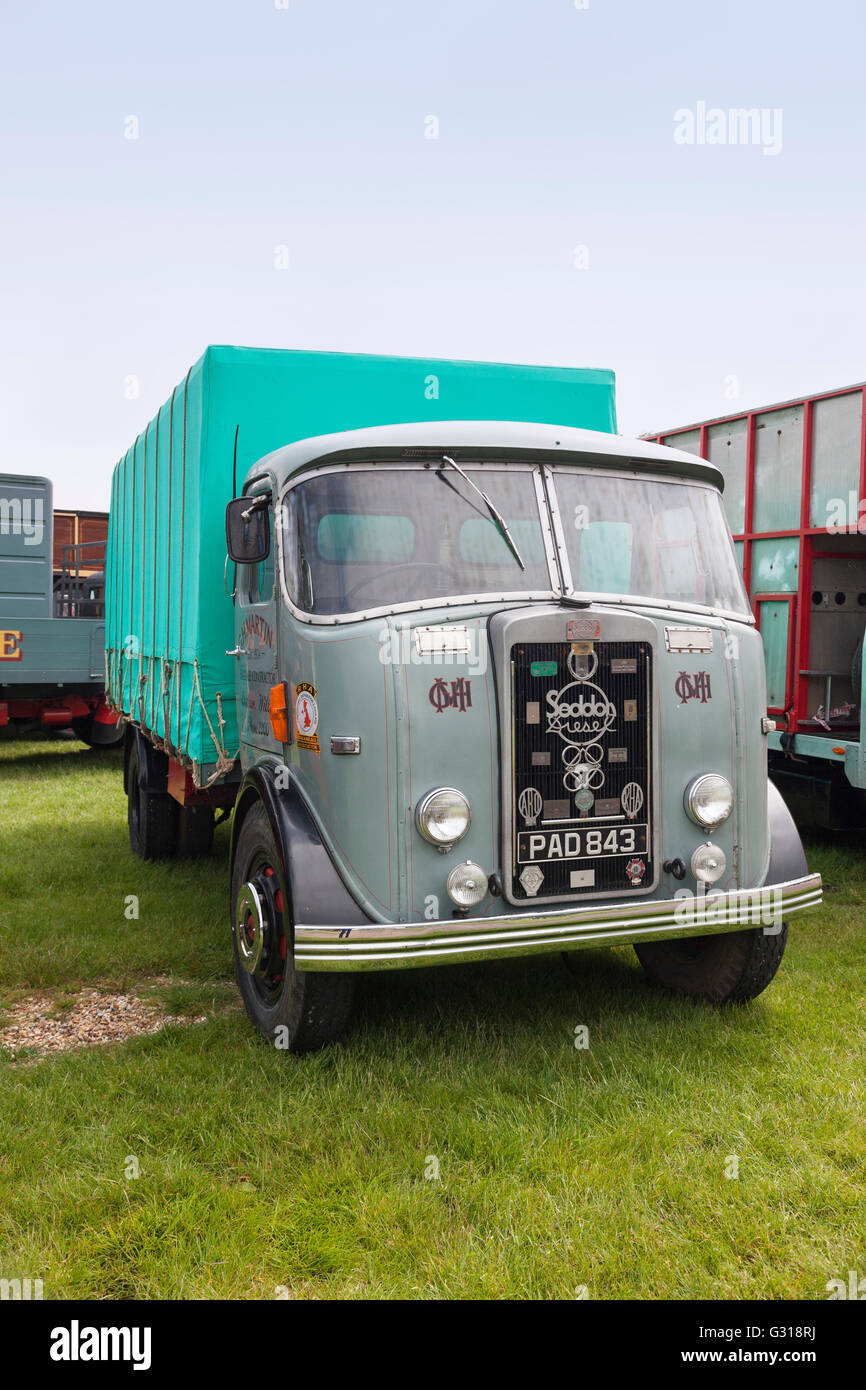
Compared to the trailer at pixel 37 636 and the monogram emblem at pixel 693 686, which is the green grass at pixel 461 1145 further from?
the trailer at pixel 37 636

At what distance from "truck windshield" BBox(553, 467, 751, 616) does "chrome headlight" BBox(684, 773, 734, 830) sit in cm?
72

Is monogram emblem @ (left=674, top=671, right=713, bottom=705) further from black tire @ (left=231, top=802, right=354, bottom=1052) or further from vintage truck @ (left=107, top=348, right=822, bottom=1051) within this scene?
black tire @ (left=231, top=802, right=354, bottom=1052)

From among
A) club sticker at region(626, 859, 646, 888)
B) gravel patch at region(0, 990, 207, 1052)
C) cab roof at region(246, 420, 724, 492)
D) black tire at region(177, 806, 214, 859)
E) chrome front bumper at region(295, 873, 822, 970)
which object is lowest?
gravel patch at region(0, 990, 207, 1052)

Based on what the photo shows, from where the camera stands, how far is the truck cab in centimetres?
390

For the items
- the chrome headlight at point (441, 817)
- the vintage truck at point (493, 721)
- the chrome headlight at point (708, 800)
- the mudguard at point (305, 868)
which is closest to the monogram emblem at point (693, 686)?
the vintage truck at point (493, 721)

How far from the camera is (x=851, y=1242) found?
9.95ft

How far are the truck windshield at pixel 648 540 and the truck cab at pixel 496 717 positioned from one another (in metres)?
0.01

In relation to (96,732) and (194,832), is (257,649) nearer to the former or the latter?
(194,832)

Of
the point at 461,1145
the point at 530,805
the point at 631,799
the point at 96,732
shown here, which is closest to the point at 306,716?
the point at 530,805

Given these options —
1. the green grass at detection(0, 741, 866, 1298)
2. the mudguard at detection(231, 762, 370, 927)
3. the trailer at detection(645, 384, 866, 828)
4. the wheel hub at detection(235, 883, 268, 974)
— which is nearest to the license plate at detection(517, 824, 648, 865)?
the mudguard at detection(231, 762, 370, 927)
